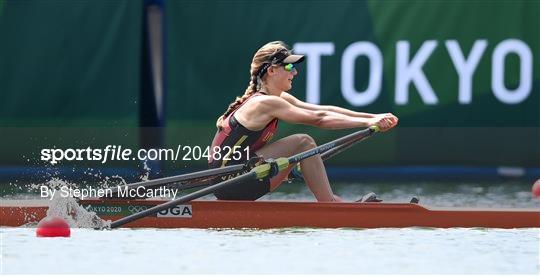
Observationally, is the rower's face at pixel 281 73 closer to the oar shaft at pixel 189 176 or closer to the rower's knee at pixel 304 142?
the rower's knee at pixel 304 142

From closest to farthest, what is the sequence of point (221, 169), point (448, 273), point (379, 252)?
point (448, 273) < point (379, 252) < point (221, 169)

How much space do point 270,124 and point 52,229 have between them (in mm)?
1672

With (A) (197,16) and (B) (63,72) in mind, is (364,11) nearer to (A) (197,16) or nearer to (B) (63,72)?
(A) (197,16)

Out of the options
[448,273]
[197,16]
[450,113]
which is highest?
[197,16]

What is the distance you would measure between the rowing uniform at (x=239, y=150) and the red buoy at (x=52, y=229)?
111 cm

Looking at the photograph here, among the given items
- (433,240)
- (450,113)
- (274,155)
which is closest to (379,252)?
(433,240)

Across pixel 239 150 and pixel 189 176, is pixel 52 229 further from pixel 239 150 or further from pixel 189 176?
pixel 239 150

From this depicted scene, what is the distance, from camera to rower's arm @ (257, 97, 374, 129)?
8812mm

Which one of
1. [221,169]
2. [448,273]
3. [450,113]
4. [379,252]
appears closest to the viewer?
[448,273]

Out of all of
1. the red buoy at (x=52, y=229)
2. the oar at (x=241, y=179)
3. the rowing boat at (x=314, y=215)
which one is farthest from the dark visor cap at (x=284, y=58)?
the red buoy at (x=52, y=229)

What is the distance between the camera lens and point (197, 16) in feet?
40.0

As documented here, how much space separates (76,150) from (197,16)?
1682mm

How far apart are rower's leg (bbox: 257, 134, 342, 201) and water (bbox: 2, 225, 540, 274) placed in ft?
1.05

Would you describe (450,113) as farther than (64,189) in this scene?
Yes
